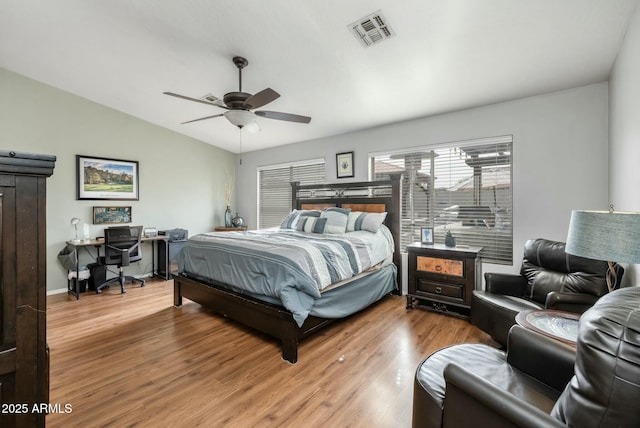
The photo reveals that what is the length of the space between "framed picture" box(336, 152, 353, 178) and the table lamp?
3360mm

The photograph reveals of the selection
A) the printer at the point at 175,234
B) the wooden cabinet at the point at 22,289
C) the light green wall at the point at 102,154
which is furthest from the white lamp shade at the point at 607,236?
the printer at the point at 175,234

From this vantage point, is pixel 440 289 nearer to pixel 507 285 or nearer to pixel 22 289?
pixel 507 285

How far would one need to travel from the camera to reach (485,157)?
137 inches

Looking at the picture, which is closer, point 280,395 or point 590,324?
point 590,324

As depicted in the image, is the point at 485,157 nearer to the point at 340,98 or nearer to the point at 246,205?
the point at 340,98

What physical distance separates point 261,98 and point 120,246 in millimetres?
3260

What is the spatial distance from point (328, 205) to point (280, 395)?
309cm

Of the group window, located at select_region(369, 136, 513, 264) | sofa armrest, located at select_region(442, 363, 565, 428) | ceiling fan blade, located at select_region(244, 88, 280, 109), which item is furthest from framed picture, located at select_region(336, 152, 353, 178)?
sofa armrest, located at select_region(442, 363, 565, 428)

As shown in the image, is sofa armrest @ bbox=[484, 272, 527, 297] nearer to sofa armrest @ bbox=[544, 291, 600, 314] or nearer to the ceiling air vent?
sofa armrest @ bbox=[544, 291, 600, 314]

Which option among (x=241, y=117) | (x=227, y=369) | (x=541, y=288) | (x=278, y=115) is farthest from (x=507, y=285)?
(x=241, y=117)

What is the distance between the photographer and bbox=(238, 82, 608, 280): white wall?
2826mm

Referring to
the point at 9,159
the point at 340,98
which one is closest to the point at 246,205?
the point at 340,98

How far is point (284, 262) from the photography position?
2.45m

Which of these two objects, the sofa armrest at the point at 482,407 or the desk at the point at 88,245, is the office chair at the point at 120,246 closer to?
the desk at the point at 88,245
